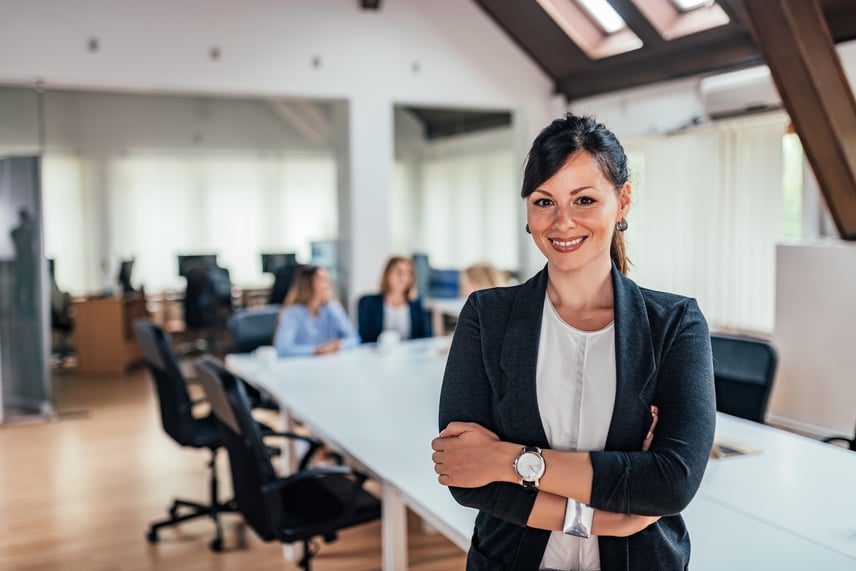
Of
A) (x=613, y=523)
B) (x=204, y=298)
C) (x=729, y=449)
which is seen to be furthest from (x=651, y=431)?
(x=204, y=298)

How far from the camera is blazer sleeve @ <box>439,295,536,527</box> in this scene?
1.45 m

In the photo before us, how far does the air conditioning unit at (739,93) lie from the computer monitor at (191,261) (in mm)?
5848

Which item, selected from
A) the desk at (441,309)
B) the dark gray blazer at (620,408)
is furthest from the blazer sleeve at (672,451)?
the desk at (441,309)

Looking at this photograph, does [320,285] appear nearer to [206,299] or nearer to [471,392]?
[471,392]

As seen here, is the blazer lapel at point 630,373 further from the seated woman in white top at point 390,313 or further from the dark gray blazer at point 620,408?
the seated woman in white top at point 390,313

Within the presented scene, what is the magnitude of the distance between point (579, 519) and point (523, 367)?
0.88 feet

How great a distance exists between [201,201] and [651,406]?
33.5ft

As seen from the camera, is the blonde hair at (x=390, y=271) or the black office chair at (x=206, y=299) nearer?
the blonde hair at (x=390, y=271)

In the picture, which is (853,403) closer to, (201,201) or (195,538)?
(195,538)

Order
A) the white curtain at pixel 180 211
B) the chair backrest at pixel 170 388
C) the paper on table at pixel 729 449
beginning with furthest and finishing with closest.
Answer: the white curtain at pixel 180 211 < the chair backrest at pixel 170 388 < the paper on table at pixel 729 449

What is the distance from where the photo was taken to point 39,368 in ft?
22.4

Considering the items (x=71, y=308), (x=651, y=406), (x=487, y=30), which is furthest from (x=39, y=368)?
(x=651, y=406)

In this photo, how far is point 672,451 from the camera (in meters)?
1.37

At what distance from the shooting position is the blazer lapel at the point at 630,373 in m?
1.38
